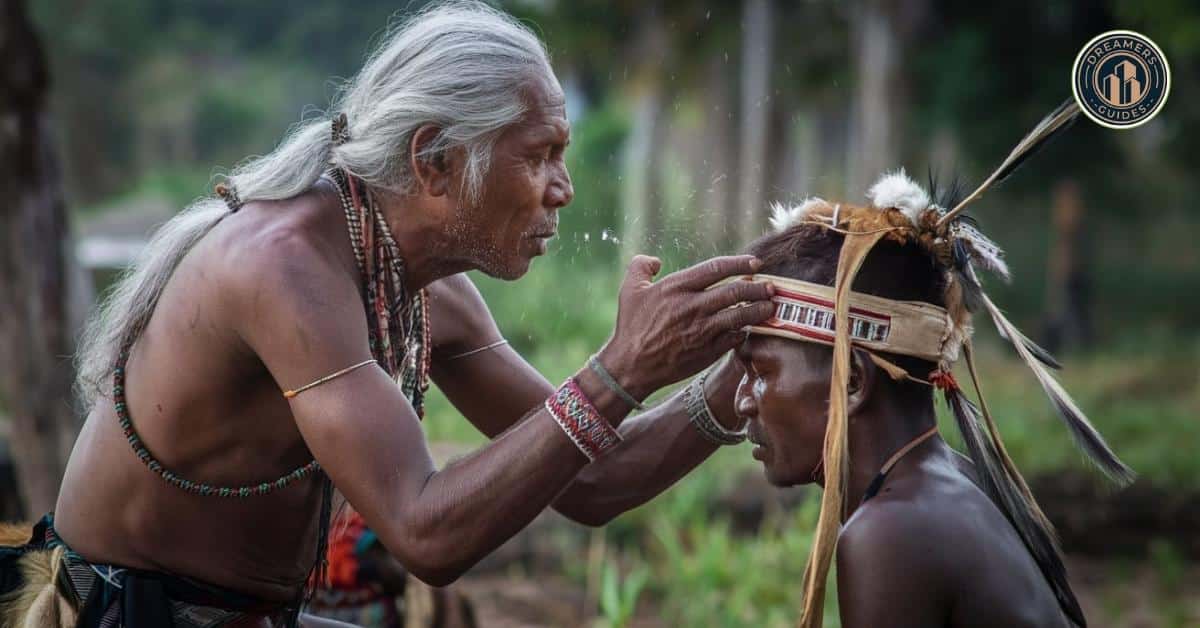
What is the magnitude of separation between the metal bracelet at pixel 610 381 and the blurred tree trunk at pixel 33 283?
3742 millimetres

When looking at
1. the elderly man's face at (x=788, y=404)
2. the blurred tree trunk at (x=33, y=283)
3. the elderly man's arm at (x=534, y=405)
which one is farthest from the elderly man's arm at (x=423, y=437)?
the blurred tree trunk at (x=33, y=283)

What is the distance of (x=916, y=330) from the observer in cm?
267

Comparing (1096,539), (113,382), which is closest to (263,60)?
(1096,539)

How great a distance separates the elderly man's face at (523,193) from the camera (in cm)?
293

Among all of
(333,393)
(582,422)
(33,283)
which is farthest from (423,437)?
(33,283)

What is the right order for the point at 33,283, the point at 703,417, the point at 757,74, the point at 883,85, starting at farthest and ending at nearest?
the point at 757,74 < the point at 883,85 < the point at 33,283 < the point at 703,417

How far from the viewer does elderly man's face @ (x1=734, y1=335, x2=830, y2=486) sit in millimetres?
2691

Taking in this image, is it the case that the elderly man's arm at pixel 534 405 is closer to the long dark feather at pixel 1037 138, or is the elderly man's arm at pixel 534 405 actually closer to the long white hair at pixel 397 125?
the long white hair at pixel 397 125

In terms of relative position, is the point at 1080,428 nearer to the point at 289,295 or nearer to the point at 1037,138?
the point at 1037,138

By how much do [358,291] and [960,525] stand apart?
1.35 meters

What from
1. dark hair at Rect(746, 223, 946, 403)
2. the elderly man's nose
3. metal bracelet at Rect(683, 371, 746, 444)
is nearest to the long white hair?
the elderly man's nose

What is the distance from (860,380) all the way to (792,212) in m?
0.39

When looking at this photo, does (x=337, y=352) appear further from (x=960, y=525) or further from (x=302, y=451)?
(x=960, y=525)

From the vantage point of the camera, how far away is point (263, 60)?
41.9 metres
